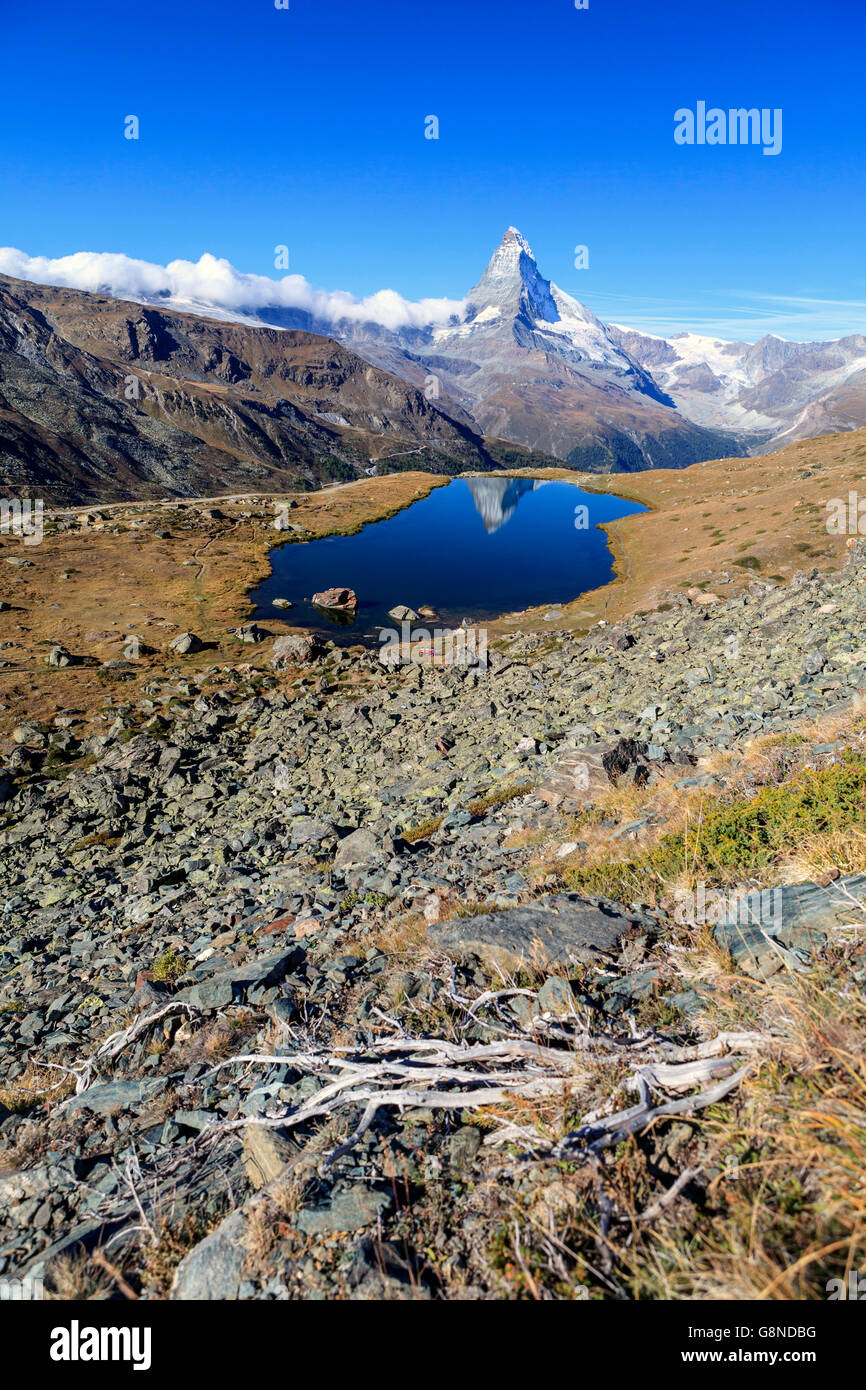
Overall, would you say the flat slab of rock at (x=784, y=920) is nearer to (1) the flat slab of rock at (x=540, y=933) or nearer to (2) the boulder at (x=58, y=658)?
(1) the flat slab of rock at (x=540, y=933)

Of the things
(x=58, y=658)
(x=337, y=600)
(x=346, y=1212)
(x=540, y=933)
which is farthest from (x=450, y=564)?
(x=346, y=1212)

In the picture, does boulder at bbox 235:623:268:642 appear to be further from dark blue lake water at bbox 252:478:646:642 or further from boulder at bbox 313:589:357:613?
boulder at bbox 313:589:357:613

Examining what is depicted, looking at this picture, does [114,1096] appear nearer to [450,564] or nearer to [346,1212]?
[346,1212]

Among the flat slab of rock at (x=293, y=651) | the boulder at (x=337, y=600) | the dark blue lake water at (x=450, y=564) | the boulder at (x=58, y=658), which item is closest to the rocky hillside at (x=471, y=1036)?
the flat slab of rock at (x=293, y=651)

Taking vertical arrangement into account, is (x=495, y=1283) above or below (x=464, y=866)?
above

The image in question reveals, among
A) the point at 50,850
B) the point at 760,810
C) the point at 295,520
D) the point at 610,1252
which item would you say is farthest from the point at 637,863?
the point at 295,520

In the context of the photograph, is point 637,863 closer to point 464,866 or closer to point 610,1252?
point 464,866
